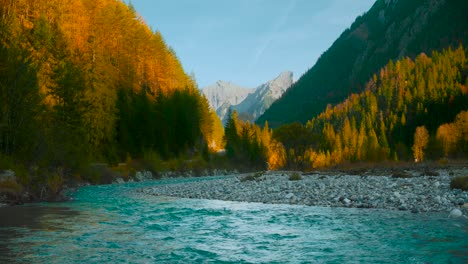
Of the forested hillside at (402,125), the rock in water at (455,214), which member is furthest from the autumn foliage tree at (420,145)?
the rock in water at (455,214)

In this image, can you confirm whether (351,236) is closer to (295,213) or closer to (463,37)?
(295,213)

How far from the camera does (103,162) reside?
165 ft

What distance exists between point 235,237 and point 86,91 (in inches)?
1692

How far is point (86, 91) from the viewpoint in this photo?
48.2 m

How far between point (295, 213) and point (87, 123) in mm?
40365

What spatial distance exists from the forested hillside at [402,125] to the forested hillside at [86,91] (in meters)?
24.0

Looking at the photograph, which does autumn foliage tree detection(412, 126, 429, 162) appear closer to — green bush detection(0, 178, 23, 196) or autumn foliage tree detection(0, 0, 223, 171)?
autumn foliage tree detection(0, 0, 223, 171)

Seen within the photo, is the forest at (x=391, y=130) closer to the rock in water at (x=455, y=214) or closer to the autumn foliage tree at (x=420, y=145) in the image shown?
the autumn foliage tree at (x=420, y=145)

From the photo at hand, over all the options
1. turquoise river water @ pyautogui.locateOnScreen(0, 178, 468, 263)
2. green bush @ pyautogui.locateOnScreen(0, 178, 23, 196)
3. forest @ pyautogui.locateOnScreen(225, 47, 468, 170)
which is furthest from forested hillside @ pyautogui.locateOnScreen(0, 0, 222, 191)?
forest @ pyautogui.locateOnScreen(225, 47, 468, 170)

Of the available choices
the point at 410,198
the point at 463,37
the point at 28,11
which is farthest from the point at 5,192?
the point at 463,37

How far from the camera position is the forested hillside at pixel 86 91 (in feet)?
89.8

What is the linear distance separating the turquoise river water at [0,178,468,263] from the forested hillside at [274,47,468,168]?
172 ft

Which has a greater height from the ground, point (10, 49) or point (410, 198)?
point (10, 49)

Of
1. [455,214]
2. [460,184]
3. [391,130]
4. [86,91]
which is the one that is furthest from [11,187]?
[391,130]
